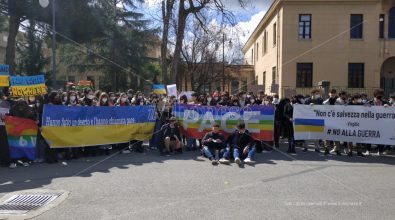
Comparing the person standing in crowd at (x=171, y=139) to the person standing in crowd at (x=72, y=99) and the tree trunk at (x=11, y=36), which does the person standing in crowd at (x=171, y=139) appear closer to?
the person standing in crowd at (x=72, y=99)

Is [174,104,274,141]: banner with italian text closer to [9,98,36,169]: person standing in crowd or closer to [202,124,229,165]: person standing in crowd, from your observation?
[202,124,229,165]: person standing in crowd

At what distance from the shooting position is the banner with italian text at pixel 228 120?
13688 mm

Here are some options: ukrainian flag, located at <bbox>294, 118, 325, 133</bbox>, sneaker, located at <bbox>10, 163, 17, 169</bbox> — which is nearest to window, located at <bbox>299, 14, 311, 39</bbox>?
ukrainian flag, located at <bbox>294, 118, 325, 133</bbox>

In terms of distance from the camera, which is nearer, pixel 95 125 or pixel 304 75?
pixel 95 125

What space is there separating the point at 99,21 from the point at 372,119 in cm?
1839

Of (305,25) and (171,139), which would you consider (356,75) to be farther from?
(171,139)

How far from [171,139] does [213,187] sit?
4.80 metres

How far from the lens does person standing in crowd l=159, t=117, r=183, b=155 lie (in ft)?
42.1

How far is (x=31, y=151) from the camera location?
11.4 metres

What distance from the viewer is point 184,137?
1430 centimetres

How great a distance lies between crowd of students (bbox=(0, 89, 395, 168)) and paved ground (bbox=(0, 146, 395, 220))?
21.5 inches

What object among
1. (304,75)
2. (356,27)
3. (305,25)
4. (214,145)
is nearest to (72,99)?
(214,145)

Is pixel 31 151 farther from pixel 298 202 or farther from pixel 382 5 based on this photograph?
pixel 382 5

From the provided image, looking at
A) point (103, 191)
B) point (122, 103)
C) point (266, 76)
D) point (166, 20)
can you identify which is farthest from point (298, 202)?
point (266, 76)
